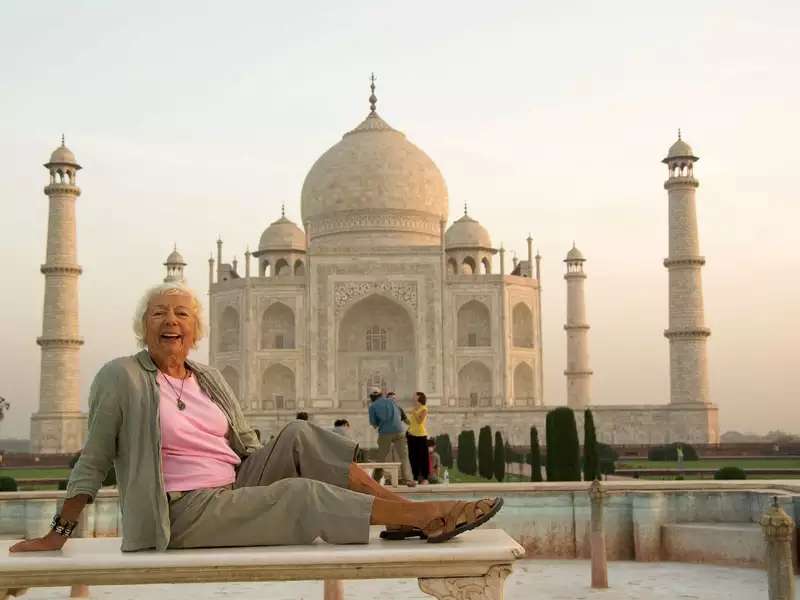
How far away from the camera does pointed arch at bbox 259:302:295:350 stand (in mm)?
28375

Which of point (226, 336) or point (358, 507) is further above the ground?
point (226, 336)

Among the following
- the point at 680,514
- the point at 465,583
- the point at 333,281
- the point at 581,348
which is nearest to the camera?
the point at 465,583

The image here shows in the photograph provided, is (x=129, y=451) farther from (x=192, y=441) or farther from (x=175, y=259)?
(x=175, y=259)

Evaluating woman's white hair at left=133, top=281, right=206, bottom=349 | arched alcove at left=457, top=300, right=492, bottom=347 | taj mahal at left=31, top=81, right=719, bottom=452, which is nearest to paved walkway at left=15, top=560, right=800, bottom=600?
woman's white hair at left=133, top=281, right=206, bottom=349

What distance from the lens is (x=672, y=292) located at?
84.8 feet

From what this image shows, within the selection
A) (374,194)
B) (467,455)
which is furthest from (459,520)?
(374,194)

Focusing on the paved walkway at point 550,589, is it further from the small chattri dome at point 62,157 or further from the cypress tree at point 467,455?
the small chattri dome at point 62,157

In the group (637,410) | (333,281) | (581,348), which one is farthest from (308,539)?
(581,348)

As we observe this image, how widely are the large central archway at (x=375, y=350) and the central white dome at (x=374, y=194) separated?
6.82 feet

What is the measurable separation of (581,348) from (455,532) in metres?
29.4

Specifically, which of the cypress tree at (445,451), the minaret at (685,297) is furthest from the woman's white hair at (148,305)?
the minaret at (685,297)

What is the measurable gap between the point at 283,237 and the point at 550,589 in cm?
2533

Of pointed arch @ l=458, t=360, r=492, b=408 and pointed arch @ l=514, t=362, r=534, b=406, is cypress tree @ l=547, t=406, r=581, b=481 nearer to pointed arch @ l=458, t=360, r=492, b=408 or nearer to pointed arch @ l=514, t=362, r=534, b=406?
pointed arch @ l=458, t=360, r=492, b=408

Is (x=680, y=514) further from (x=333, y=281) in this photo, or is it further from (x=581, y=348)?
(x=581, y=348)
